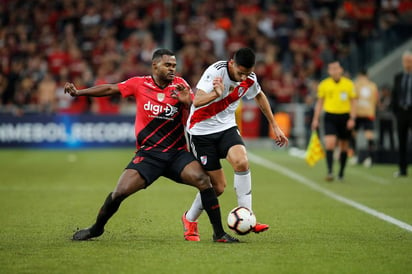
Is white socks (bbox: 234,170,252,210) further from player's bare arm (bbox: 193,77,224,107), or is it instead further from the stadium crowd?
the stadium crowd

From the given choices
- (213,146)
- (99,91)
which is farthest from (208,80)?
(99,91)

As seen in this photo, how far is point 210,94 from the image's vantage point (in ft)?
27.3

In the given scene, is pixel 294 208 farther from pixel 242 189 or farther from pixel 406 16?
pixel 406 16

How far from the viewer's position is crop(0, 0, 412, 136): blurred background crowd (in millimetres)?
27719

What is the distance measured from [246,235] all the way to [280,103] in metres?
19.5

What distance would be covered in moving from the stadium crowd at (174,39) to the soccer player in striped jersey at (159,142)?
18064 millimetres

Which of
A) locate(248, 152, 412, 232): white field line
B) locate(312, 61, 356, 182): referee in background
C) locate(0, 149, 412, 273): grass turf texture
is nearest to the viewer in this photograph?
locate(0, 149, 412, 273): grass turf texture

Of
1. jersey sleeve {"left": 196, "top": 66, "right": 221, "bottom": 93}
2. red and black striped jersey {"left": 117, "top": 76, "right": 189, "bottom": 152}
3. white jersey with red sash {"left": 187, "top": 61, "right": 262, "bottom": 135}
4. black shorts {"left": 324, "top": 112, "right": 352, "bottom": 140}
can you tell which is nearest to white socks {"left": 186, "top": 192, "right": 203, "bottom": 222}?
red and black striped jersey {"left": 117, "top": 76, "right": 189, "bottom": 152}

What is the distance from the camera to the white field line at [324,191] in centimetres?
1020

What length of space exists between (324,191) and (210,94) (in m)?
6.41

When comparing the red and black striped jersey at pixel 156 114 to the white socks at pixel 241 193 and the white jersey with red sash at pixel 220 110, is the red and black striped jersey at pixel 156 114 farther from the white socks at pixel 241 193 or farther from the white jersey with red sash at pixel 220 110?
the white socks at pixel 241 193

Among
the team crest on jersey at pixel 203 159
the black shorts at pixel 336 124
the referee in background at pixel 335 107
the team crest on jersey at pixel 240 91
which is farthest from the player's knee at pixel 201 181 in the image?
the black shorts at pixel 336 124

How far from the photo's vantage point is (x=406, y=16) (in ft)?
95.8

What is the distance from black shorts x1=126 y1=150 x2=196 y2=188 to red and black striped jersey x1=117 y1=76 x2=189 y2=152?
8 cm
